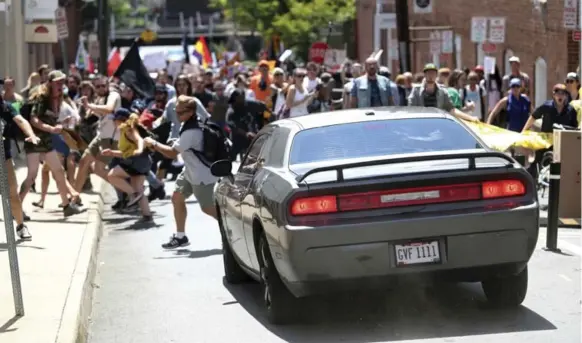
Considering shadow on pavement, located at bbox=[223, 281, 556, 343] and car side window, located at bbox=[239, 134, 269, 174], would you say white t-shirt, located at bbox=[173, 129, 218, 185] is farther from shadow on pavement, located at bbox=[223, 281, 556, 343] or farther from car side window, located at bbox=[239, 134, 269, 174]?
shadow on pavement, located at bbox=[223, 281, 556, 343]

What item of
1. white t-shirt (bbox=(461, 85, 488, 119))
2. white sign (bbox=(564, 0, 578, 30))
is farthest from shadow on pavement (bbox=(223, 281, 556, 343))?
white t-shirt (bbox=(461, 85, 488, 119))

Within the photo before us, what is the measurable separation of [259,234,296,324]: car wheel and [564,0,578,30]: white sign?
52.1 feet

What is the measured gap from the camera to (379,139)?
10070mm

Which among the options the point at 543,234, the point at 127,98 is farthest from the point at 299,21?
the point at 543,234

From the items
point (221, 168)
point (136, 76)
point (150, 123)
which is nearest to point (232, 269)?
point (221, 168)

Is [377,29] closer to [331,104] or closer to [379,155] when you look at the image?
[331,104]

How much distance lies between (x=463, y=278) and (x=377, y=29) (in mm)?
33962

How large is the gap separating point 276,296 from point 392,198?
1.11 m

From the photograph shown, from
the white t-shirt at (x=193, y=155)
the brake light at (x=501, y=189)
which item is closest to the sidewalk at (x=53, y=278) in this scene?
the white t-shirt at (x=193, y=155)

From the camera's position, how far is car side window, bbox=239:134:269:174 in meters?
11.0

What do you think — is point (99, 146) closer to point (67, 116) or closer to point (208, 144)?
point (67, 116)

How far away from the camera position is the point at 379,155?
9.83 metres

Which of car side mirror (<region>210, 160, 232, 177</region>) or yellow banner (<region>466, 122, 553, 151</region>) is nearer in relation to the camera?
car side mirror (<region>210, 160, 232, 177</region>)

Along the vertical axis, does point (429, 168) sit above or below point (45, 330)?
above
